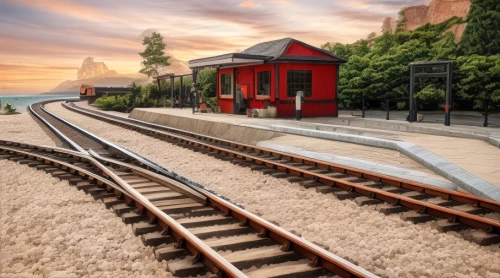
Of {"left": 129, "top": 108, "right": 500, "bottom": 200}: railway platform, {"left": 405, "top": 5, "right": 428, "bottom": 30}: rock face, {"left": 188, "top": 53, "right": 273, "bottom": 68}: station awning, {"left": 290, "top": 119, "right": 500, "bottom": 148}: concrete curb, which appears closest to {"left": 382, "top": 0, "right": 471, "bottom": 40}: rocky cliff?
{"left": 405, "top": 5, "right": 428, "bottom": 30}: rock face

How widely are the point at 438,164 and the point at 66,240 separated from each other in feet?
23.8

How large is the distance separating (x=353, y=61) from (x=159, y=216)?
2430 cm

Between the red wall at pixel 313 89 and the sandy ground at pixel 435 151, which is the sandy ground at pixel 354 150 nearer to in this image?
the sandy ground at pixel 435 151

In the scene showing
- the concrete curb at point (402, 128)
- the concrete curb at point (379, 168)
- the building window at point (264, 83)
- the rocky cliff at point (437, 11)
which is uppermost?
the rocky cliff at point (437, 11)

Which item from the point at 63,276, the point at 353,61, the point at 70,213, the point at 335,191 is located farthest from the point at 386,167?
the point at 353,61

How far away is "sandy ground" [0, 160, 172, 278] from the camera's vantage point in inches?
185

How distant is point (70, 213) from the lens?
6.74 metres

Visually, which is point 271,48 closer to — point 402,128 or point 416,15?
point 402,128

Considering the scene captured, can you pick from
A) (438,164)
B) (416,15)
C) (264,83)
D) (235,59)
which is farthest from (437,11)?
(438,164)

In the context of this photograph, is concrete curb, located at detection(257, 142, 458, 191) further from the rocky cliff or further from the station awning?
the rocky cliff

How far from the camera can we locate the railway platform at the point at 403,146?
8477 millimetres

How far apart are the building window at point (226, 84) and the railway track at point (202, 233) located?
55.9 ft

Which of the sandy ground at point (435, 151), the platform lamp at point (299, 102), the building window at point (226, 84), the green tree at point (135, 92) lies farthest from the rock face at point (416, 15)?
the sandy ground at point (435, 151)

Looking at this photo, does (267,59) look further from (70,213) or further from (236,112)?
(70,213)
